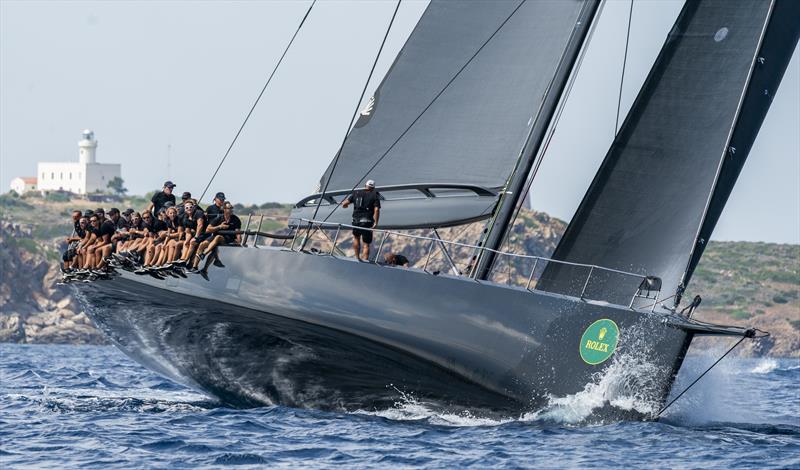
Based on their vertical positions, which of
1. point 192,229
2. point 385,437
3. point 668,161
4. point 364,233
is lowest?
point 385,437

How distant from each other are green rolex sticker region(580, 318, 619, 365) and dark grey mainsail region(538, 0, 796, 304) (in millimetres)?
934

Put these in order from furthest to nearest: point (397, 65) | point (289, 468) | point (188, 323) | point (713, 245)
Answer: point (713, 245)
point (397, 65)
point (188, 323)
point (289, 468)

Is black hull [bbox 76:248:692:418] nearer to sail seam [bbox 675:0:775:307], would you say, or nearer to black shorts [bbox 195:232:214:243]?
black shorts [bbox 195:232:214:243]

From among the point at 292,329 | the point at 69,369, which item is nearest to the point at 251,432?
the point at 292,329

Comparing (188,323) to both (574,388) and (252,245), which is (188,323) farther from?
(574,388)

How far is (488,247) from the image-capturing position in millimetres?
16516

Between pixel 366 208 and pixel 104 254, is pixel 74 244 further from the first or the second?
pixel 366 208

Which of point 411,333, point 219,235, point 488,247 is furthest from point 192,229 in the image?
Result: point 488,247

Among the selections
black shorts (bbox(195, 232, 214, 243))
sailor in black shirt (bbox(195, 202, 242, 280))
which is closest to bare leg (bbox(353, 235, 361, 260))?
sailor in black shirt (bbox(195, 202, 242, 280))

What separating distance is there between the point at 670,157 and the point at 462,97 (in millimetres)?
2817

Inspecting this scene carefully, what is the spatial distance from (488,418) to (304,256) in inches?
114

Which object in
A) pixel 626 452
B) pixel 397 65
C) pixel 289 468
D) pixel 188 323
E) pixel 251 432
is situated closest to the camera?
pixel 289 468

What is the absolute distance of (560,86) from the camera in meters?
16.9

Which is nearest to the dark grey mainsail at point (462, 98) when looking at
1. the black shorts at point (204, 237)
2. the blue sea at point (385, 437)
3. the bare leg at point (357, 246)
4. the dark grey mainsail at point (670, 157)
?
the bare leg at point (357, 246)
